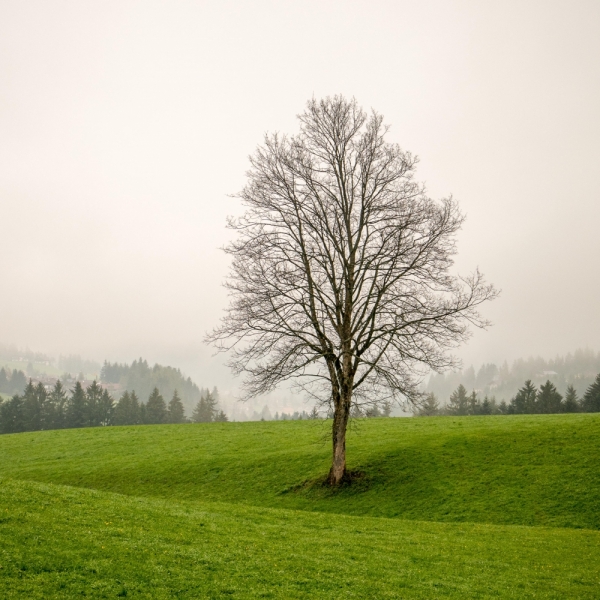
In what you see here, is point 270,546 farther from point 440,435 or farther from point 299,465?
point 440,435

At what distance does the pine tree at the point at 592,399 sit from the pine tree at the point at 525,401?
7.88m

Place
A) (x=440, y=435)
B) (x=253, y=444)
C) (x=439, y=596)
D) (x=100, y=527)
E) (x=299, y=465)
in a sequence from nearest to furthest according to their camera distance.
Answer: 1. (x=439, y=596)
2. (x=100, y=527)
3. (x=299, y=465)
4. (x=440, y=435)
5. (x=253, y=444)

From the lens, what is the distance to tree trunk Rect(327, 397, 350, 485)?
80.4 ft

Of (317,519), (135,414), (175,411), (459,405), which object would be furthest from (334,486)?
(175,411)

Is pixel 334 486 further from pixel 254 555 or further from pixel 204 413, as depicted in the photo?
pixel 204 413

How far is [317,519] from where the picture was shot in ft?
60.4

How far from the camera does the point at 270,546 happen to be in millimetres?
13773

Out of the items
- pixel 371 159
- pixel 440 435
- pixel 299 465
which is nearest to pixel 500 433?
pixel 440 435

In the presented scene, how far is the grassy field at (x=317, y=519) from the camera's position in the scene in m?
10.7

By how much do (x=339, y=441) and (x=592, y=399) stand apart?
73.1 m

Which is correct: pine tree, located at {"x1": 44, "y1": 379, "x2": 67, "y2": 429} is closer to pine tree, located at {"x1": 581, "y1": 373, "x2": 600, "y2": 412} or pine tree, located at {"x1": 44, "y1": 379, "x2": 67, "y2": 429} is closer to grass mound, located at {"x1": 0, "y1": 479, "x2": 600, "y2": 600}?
grass mound, located at {"x1": 0, "y1": 479, "x2": 600, "y2": 600}

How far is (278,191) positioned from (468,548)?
61.0 feet

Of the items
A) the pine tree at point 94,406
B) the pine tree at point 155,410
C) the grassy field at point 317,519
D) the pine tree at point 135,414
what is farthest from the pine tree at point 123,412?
the grassy field at point 317,519

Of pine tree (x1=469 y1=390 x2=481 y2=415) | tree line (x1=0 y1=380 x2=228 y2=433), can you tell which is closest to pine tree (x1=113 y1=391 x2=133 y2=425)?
tree line (x1=0 y1=380 x2=228 y2=433)
